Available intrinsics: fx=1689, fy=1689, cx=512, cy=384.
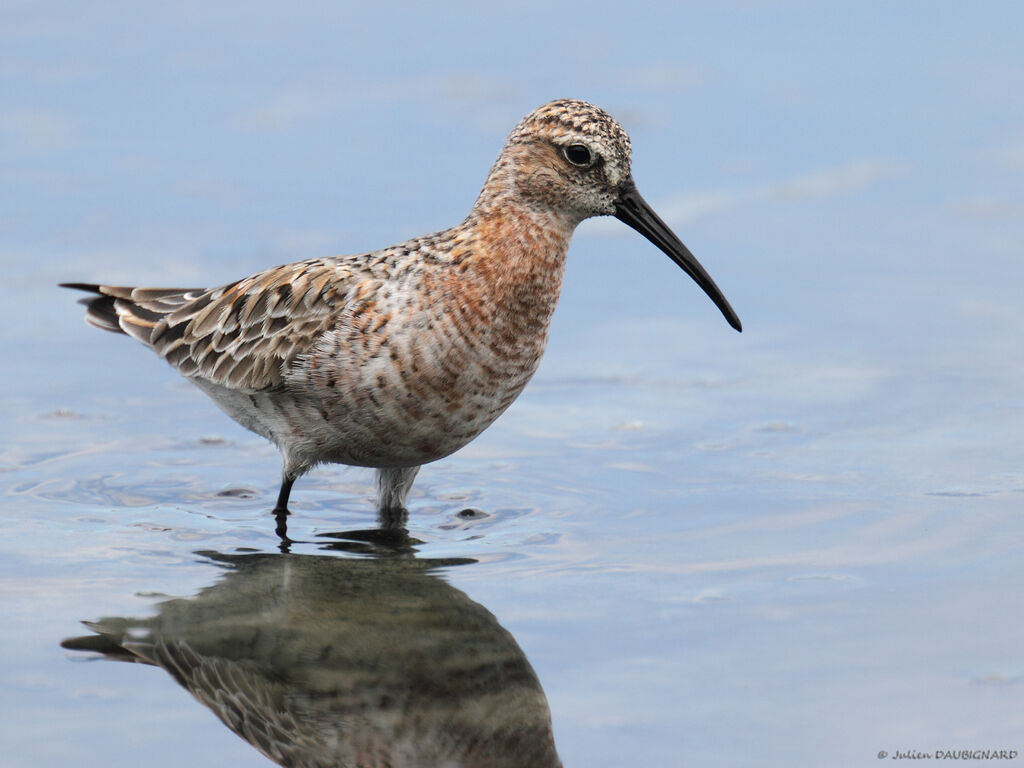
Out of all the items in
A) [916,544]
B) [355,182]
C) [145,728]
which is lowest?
[145,728]

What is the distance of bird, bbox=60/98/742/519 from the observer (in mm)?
10008

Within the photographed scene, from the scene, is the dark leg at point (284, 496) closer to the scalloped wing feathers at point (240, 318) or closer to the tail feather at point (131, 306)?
the scalloped wing feathers at point (240, 318)

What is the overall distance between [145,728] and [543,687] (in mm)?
1853

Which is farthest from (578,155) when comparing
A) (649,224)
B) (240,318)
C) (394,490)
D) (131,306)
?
(131,306)

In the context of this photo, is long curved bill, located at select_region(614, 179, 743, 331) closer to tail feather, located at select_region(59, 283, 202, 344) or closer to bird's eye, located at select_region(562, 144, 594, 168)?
bird's eye, located at select_region(562, 144, 594, 168)

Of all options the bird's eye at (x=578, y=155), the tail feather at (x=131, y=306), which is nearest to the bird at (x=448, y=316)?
the bird's eye at (x=578, y=155)

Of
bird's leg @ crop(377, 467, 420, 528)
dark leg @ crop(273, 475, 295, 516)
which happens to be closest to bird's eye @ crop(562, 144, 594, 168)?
bird's leg @ crop(377, 467, 420, 528)

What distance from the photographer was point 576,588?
9375 millimetres

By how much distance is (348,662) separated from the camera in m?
8.37

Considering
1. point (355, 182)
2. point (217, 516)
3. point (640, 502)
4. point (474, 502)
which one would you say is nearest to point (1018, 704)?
point (640, 502)

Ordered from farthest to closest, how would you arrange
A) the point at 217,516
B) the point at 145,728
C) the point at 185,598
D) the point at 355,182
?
the point at 355,182, the point at 217,516, the point at 185,598, the point at 145,728

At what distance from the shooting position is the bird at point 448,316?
10008mm

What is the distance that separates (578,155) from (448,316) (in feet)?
4.04

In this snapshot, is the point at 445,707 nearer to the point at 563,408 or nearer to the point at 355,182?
the point at 563,408
